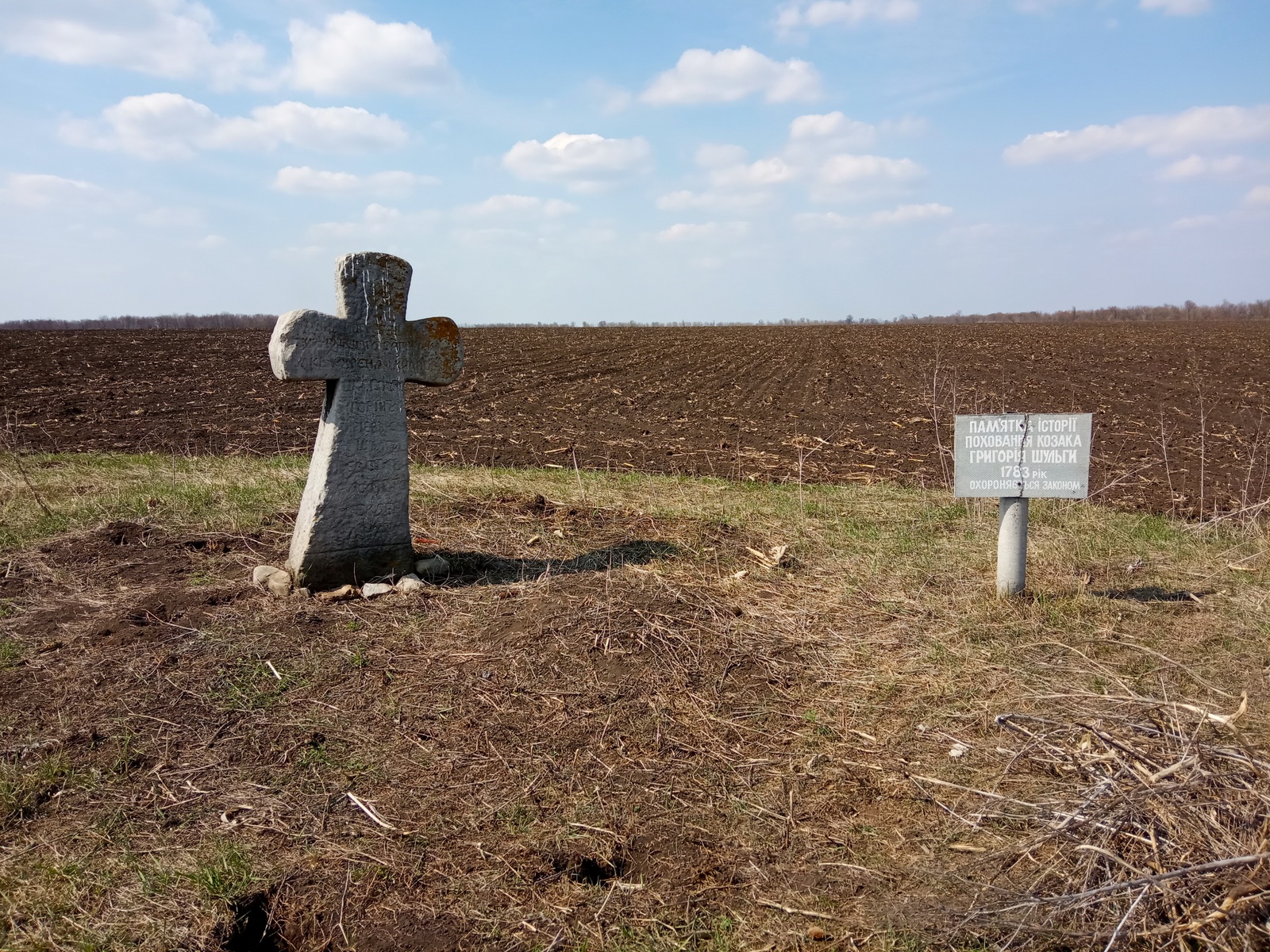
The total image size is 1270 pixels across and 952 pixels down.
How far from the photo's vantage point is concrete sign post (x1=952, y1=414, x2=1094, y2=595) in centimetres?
592

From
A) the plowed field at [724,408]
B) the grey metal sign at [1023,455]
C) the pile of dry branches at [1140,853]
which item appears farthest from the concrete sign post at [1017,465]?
the plowed field at [724,408]

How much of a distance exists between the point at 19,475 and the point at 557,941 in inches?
388

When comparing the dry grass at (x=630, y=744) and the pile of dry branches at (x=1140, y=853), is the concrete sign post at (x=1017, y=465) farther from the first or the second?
the pile of dry branches at (x=1140, y=853)

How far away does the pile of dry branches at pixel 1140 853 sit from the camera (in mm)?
2635

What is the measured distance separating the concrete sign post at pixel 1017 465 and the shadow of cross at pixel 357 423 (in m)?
4.15

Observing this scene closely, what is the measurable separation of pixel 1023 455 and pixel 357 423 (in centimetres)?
484

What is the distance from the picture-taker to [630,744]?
424 centimetres

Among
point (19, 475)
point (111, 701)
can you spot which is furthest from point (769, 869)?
point (19, 475)

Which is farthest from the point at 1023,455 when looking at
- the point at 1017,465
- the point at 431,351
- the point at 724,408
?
the point at 724,408

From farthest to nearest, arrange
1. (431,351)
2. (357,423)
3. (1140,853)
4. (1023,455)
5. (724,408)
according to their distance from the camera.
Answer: (724,408) < (431,351) < (357,423) < (1023,455) < (1140,853)

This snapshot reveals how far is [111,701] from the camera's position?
4.52 metres

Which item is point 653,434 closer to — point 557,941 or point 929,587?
point 929,587

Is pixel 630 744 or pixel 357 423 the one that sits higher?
pixel 357 423

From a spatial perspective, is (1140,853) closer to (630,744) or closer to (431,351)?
(630,744)
